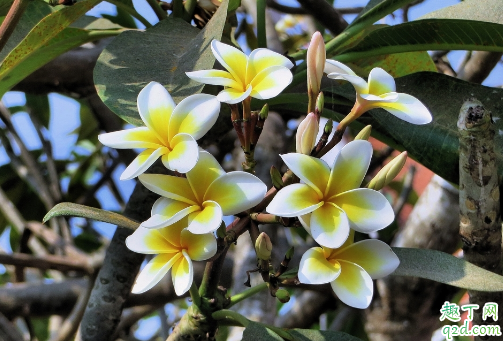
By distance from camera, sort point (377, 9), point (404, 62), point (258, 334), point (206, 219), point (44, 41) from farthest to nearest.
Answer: point (404, 62), point (377, 9), point (44, 41), point (258, 334), point (206, 219)

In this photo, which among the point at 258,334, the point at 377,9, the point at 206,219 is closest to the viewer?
the point at 206,219

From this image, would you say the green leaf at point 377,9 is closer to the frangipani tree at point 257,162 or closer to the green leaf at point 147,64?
the frangipani tree at point 257,162

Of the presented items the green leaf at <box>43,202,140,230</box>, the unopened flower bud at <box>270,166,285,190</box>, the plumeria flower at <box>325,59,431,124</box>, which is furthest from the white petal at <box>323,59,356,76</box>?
the green leaf at <box>43,202,140,230</box>

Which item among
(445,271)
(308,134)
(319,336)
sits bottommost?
(319,336)

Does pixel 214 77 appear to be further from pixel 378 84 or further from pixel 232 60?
pixel 378 84

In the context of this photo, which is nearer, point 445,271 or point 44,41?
point 445,271

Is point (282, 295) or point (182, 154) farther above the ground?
point (182, 154)

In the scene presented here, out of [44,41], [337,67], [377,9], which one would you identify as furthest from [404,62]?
[44,41]

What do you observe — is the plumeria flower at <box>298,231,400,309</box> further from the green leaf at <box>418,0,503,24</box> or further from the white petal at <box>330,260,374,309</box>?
the green leaf at <box>418,0,503,24</box>
